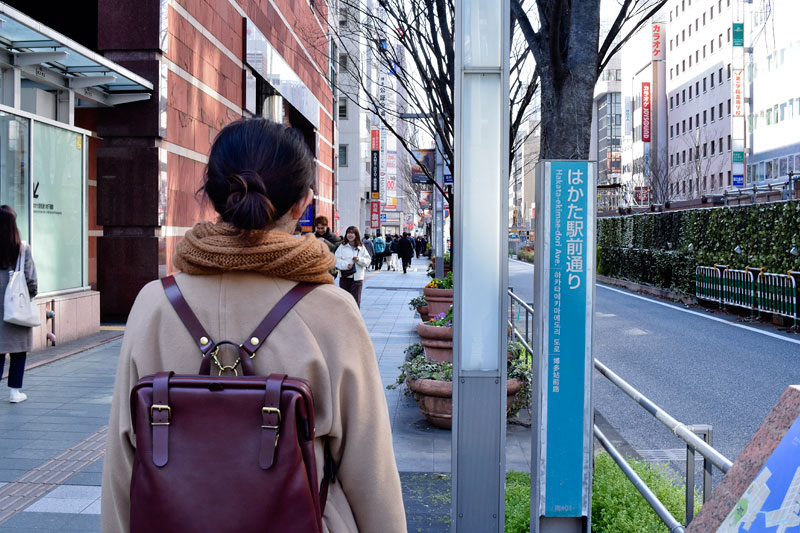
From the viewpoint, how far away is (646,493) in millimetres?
3516

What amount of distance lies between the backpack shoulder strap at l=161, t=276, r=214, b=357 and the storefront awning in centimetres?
829

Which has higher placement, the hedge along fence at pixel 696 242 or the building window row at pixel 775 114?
the building window row at pixel 775 114

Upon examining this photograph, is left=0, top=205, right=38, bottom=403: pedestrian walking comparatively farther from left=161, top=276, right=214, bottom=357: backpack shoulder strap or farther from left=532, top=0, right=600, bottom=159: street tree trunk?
left=161, top=276, right=214, bottom=357: backpack shoulder strap

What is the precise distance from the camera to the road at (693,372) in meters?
7.44

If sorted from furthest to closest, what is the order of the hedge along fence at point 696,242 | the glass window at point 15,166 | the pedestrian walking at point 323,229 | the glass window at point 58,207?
the hedge along fence at point 696,242, the pedestrian walking at point 323,229, the glass window at point 58,207, the glass window at point 15,166

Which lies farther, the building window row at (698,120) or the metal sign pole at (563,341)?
the building window row at (698,120)

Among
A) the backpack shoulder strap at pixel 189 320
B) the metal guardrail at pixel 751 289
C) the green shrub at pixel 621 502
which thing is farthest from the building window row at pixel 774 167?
the backpack shoulder strap at pixel 189 320

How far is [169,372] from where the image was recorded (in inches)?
62.7

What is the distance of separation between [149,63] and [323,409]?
1259 centimetres

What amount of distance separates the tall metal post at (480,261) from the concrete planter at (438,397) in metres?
2.84

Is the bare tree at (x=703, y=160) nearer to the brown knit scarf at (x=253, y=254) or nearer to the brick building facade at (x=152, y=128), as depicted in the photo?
the brick building facade at (x=152, y=128)

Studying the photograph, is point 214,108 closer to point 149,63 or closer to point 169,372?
point 149,63

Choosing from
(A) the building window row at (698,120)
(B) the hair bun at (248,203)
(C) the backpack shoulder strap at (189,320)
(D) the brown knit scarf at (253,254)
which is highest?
(A) the building window row at (698,120)

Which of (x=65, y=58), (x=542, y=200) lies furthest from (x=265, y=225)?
(x=65, y=58)
